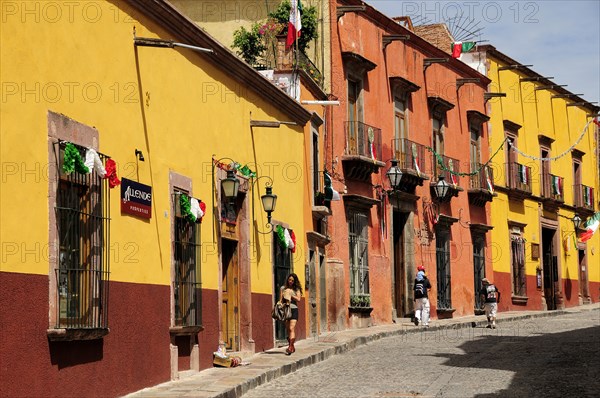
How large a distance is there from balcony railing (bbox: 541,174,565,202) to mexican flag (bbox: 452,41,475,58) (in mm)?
6195

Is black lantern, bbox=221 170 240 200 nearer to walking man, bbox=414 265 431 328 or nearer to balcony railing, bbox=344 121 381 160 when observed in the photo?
balcony railing, bbox=344 121 381 160

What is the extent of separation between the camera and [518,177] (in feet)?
126

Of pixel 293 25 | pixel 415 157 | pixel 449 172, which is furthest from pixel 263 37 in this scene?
pixel 449 172

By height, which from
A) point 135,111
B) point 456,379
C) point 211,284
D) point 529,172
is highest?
point 529,172

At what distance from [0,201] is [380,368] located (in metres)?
8.43

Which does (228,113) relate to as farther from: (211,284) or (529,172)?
(529,172)

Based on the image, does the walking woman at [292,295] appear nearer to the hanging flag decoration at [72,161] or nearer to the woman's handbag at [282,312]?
the woman's handbag at [282,312]

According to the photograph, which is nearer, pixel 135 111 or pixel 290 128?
pixel 135 111

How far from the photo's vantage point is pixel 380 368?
17344 millimetres

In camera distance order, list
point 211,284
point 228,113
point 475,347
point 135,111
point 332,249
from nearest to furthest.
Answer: point 135,111, point 211,284, point 228,113, point 475,347, point 332,249

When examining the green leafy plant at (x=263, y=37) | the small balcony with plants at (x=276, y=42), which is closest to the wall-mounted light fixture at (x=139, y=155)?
the small balcony with plants at (x=276, y=42)

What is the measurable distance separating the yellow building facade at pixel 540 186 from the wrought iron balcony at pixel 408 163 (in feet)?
21.3

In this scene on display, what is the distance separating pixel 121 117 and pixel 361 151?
15.1 meters

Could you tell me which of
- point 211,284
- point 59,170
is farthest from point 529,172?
point 59,170
